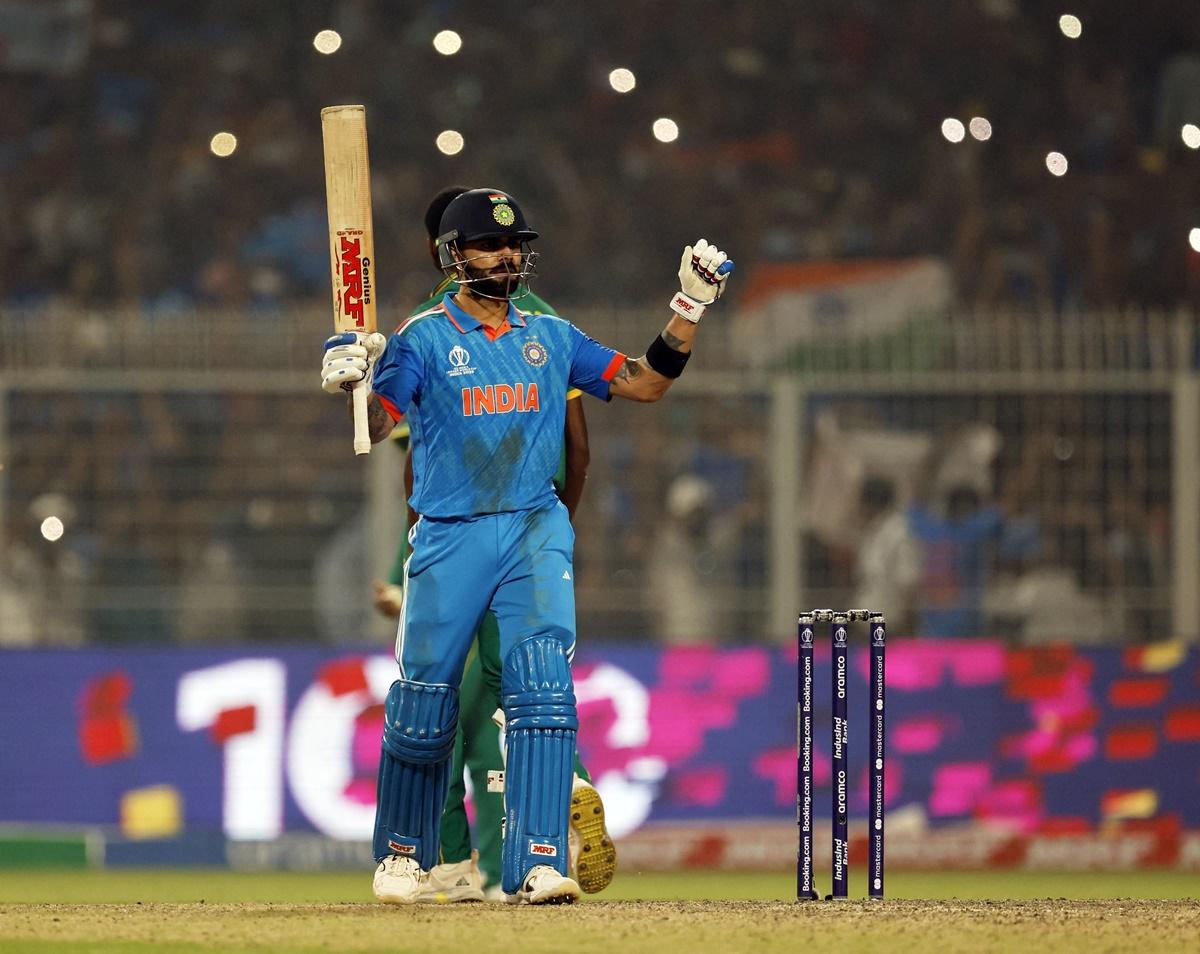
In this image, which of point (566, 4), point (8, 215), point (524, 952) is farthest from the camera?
point (566, 4)

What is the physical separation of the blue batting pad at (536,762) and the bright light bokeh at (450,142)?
10.4 meters

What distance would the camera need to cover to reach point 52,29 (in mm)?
16250

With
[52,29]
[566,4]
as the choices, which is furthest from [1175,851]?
[52,29]

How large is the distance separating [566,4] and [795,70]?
193 centimetres

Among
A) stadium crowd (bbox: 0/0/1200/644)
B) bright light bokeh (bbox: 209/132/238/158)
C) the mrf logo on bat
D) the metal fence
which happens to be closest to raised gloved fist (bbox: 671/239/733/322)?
the mrf logo on bat

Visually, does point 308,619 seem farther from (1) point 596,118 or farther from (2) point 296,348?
(1) point 596,118

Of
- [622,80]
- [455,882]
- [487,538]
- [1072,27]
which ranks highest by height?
[1072,27]

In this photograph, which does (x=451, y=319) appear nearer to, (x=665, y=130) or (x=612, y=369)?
(x=612, y=369)

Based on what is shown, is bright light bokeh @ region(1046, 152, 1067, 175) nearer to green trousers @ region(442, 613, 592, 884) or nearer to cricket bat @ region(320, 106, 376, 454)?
green trousers @ region(442, 613, 592, 884)

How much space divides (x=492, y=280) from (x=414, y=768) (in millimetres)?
1450

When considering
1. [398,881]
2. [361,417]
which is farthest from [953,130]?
[398,881]

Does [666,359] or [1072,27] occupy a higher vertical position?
[1072,27]

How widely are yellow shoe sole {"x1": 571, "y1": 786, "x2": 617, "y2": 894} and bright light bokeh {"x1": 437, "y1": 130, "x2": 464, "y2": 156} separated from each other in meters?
9.98

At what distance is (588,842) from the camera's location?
640 centimetres
